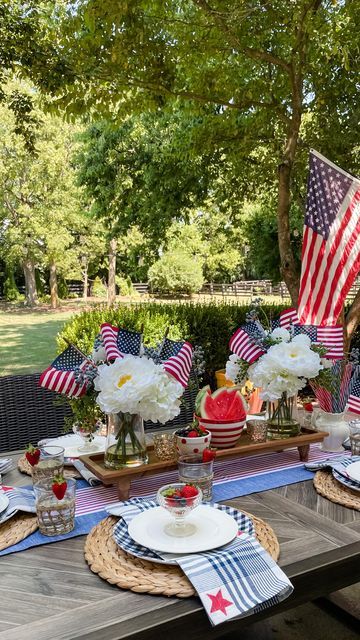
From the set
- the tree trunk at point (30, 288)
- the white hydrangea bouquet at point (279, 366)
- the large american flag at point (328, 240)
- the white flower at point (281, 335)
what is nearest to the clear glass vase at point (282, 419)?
the white hydrangea bouquet at point (279, 366)

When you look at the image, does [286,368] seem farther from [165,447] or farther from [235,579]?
[235,579]

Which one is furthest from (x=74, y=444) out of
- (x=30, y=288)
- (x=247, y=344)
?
(x=30, y=288)

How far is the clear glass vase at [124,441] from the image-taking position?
1791 millimetres

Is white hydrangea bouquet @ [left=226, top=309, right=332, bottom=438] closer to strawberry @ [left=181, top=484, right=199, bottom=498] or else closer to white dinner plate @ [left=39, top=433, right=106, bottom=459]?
white dinner plate @ [left=39, top=433, right=106, bottom=459]

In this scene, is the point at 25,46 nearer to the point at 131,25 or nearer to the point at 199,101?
the point at 131,25

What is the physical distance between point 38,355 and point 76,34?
858 cm

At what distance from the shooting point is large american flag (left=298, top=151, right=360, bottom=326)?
3568 millimetres

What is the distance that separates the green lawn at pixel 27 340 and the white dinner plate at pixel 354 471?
931cm

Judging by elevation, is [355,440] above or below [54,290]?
below

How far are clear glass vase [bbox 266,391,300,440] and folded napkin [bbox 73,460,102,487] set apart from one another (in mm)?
680

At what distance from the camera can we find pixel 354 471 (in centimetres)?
187

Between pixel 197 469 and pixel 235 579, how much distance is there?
447mm

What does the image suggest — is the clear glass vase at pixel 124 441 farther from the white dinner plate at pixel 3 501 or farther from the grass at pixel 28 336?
the grass at pixel 28 336

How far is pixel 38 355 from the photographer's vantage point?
41.7ft
